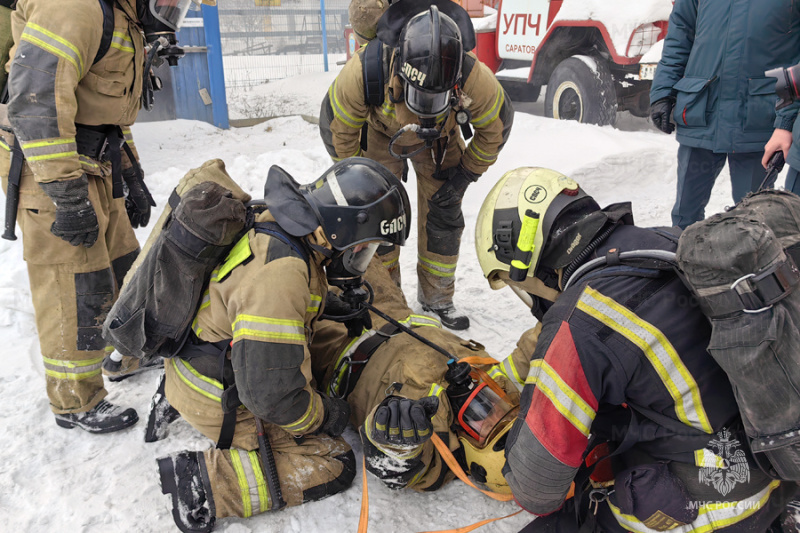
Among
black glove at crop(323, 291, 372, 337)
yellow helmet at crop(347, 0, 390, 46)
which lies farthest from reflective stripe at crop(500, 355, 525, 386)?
yellow helmet at crop(347, 0, 390, 46)

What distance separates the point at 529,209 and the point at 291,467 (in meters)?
1.47

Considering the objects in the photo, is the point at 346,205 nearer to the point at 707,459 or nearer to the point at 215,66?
the point at 707,459

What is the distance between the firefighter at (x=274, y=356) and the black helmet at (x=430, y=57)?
3.21ft

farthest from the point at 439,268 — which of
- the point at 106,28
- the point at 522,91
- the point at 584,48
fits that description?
the point at 522,91

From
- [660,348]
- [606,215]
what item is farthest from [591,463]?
[606,215]

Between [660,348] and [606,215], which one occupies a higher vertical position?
[606,215]

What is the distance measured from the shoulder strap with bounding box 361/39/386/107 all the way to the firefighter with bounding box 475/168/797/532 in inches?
68.5

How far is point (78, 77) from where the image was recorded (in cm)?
255

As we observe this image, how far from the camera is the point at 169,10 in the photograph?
2947 mm

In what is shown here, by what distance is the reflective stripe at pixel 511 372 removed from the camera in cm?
250

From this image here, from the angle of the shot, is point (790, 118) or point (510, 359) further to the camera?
point (790, 118)

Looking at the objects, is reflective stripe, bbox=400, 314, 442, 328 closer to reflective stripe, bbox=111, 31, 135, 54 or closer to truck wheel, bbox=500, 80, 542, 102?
reflective stripe, bbox=111, 31, 135, 54

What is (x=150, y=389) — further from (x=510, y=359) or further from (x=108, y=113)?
(x=510, y=359)

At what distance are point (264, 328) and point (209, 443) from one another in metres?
1.08
